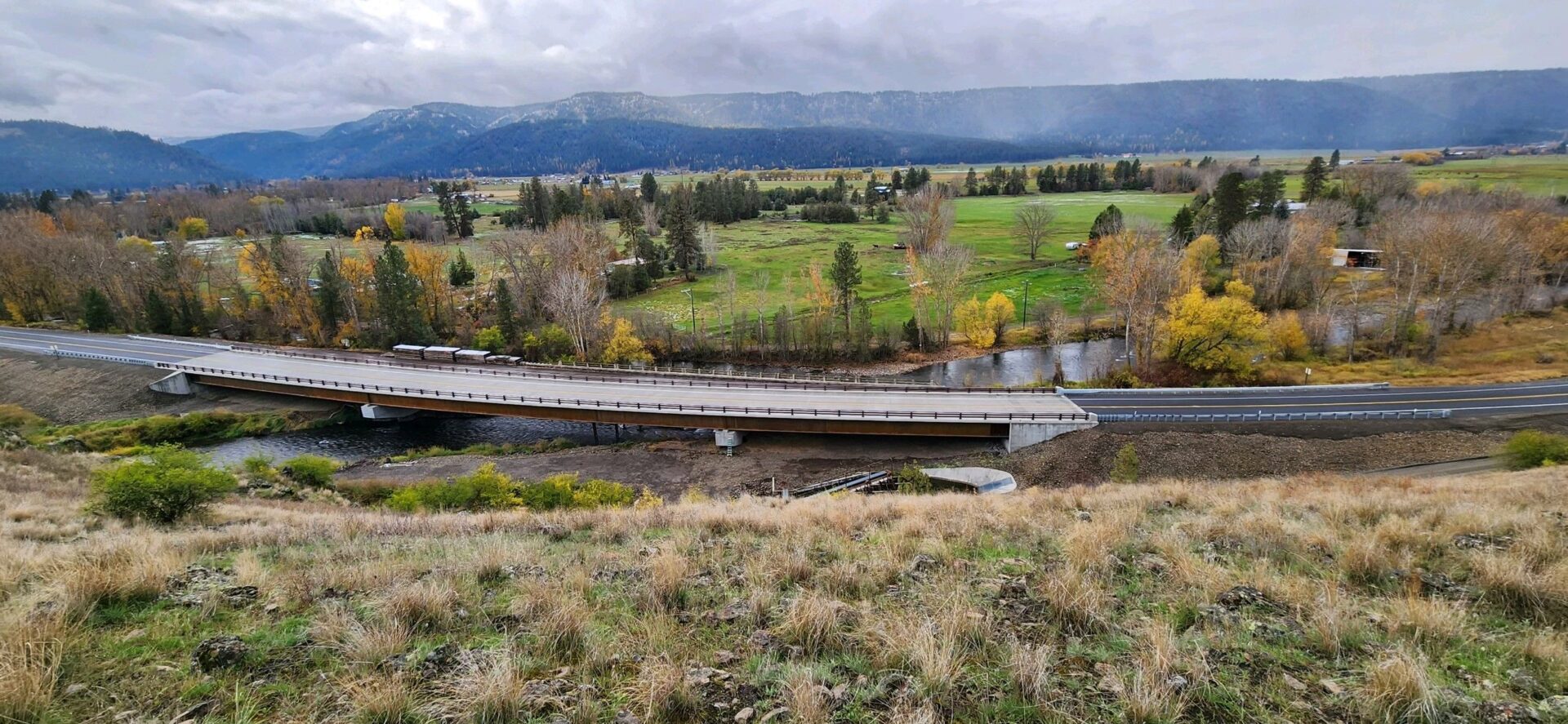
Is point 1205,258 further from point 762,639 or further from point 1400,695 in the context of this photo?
point 762,639

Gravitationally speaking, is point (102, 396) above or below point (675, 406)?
above

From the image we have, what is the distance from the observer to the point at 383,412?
45594 mm

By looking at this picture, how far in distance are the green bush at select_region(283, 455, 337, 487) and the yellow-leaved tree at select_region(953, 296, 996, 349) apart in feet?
155

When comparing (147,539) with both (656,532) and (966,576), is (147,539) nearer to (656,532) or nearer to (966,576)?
(656,532)

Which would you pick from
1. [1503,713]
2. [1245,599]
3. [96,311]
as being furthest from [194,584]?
[96,311]

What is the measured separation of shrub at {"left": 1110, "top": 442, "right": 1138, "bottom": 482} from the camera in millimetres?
27016

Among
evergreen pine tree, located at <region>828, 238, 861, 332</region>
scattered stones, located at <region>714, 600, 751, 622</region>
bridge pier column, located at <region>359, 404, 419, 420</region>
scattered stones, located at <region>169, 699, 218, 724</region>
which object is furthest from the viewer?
evergreen pine tree, located at <region>828, 238, 861, 332</region>

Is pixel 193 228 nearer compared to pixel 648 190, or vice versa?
pixel 193 228

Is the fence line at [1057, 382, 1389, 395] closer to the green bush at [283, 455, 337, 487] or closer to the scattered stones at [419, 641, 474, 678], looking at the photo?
the scattered stones at [419, 641, 474, 678]

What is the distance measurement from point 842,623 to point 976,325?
53.7 m

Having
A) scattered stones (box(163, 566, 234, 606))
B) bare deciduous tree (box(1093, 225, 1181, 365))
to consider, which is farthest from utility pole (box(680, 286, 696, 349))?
scattered stones (box(163, 566, 234, 606))

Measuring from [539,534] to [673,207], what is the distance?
76445 millimetres

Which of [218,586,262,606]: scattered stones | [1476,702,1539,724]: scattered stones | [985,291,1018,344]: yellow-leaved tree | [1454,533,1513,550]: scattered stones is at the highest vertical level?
[1476,702,1539,724]: scattered stones

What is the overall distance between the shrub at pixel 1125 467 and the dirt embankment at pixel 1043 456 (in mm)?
1424
